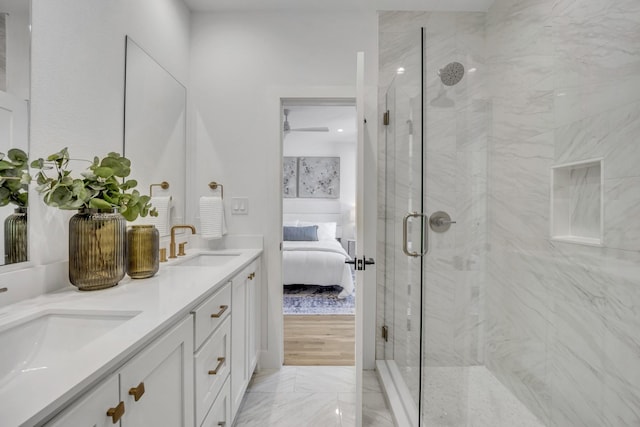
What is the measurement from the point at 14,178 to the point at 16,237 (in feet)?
0.65

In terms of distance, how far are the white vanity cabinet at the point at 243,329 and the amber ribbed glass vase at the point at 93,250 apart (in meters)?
0.54

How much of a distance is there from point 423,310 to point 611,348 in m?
0.74

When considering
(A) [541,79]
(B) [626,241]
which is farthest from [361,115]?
(B) [626,241]

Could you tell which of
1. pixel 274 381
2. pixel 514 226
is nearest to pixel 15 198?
pixel 274 381

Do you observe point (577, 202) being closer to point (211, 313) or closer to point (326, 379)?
point (211, 313)

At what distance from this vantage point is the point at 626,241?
1158mm

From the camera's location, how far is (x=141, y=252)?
1.34 metres

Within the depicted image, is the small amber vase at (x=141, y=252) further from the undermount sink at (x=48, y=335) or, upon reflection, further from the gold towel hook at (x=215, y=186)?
the gold towel hook at (x=215, y=186)

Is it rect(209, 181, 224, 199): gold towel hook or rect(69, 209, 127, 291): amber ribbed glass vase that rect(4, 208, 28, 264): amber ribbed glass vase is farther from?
rect(209, 181, 224, 199): gold towel hook

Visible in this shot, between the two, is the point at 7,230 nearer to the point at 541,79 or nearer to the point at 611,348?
the point at 611,348

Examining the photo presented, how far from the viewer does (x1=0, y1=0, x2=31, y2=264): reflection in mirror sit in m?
0.97

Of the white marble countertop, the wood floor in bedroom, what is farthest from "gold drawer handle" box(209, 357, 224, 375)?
the wood floor in bedroom

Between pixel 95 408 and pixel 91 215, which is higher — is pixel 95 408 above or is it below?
below

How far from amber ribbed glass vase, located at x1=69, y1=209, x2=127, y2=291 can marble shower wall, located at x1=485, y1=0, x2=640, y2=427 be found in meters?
1.84
